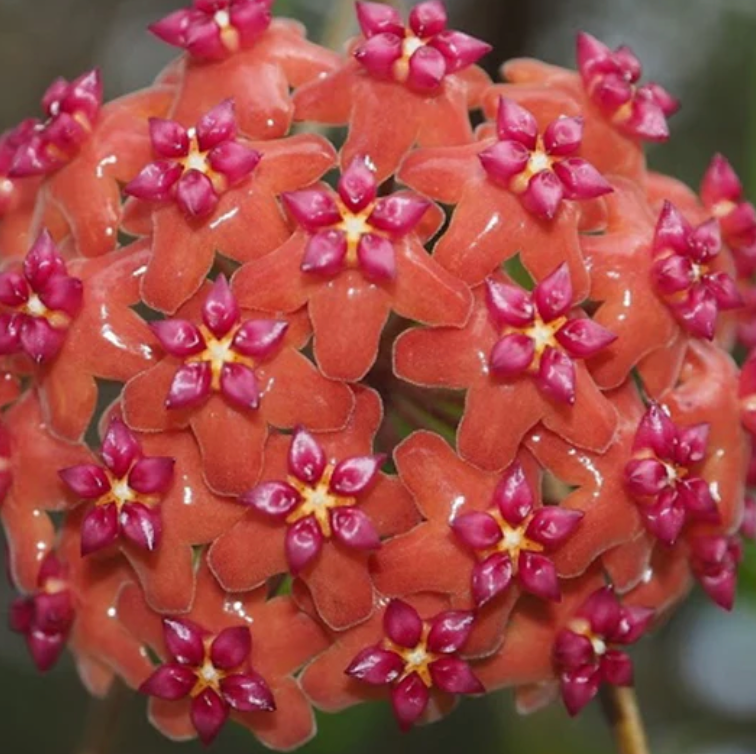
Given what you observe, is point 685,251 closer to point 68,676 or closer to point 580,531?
point 580,531

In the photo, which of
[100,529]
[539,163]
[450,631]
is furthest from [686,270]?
[100,529]

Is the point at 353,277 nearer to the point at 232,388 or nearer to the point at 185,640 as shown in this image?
the point at 232,388

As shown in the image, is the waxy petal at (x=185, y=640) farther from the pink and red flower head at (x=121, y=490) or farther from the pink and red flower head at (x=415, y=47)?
the pink and red flower head at (x=415, y=47)

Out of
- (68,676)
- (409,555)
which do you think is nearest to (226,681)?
(409,555)

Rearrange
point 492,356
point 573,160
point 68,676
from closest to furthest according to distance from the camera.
Result: point 492,356
point 573,160
point 68,676

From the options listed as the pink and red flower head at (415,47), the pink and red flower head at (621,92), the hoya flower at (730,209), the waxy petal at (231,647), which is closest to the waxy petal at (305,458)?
the waxy petal at (231,647)
